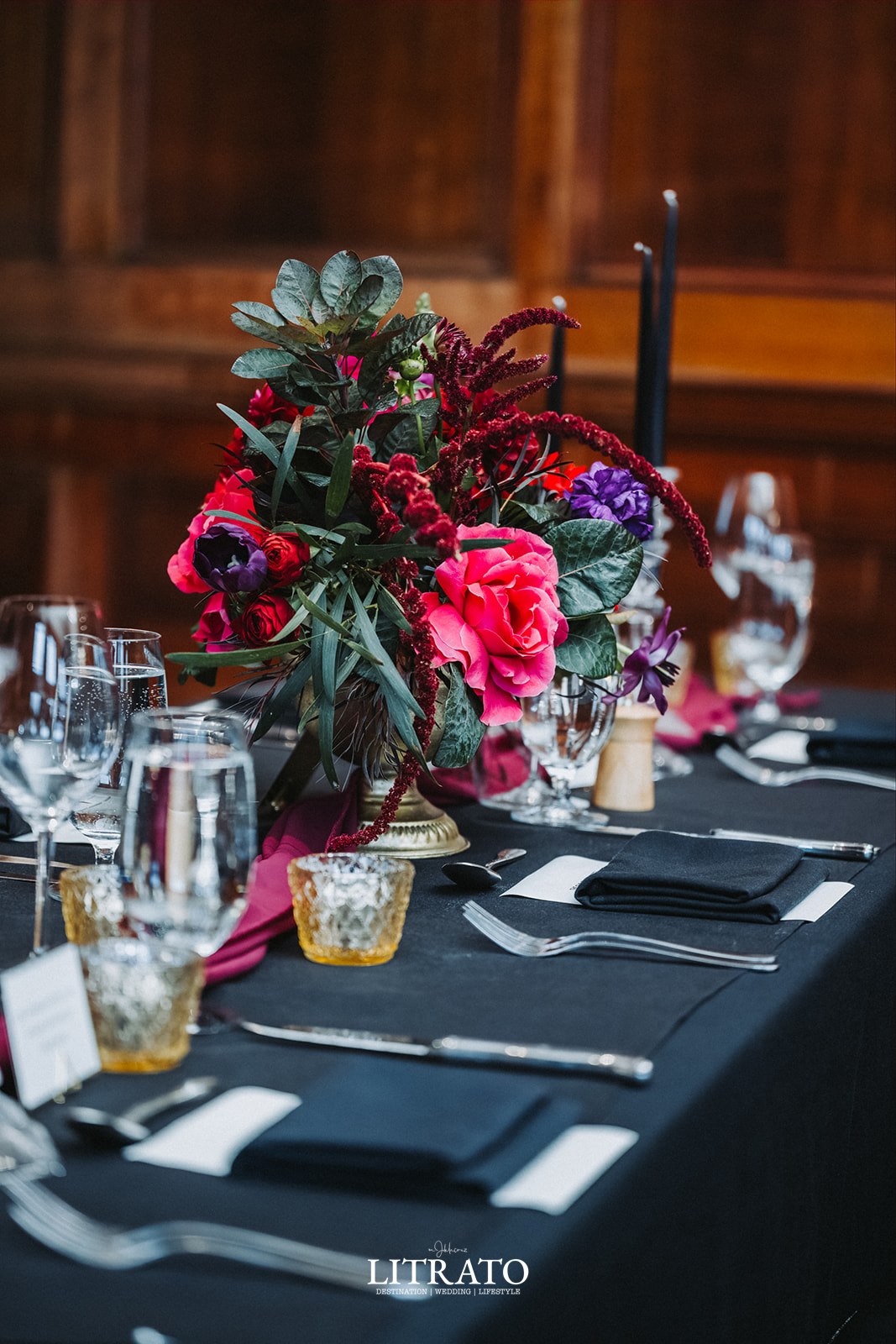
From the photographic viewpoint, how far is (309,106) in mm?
4188

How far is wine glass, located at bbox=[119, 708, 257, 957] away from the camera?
0.76 metres

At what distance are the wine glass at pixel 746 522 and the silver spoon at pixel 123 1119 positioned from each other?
145 cm

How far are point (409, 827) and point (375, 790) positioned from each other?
1.6 inches

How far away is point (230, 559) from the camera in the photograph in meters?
1.11

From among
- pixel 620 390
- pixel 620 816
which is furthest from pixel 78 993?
pixel 620 390

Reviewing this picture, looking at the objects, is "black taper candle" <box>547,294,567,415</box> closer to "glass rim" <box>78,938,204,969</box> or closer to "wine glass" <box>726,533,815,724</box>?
"wine glass" <box>726,533,815,724</box>

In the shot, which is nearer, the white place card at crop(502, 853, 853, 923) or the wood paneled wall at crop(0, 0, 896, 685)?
the white place card at crop(502, 853, 853, 923)

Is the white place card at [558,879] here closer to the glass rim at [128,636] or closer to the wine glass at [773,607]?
the glass rim at [128,636]

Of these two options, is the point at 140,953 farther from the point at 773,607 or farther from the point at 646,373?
the point at 773,607

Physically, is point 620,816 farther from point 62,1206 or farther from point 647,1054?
point 62,1206

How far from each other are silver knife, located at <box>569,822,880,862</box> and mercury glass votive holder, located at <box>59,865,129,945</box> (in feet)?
1.65


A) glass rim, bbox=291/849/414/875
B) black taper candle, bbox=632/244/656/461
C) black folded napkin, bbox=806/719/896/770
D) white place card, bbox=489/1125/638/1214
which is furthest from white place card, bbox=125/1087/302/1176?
black folded napkin, bbox=806/719/896/770

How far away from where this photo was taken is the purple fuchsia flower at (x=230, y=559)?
1.09 metres

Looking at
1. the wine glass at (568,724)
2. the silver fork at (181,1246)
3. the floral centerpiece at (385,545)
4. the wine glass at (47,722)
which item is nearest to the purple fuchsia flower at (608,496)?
the floral centerpiece at (385,545)
